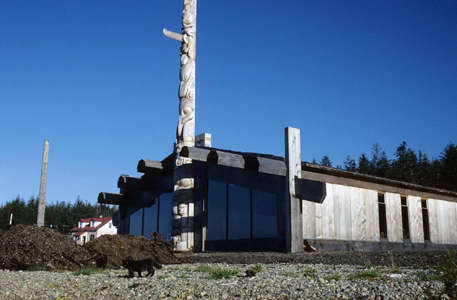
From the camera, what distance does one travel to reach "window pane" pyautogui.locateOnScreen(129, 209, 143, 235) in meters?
20.7

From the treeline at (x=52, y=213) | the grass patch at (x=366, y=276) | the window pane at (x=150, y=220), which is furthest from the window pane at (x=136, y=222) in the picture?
the treeline at (x=52, y=213)

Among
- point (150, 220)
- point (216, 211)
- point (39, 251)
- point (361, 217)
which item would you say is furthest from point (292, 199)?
point (150, 220)

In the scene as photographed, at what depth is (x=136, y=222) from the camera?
69.2 ft

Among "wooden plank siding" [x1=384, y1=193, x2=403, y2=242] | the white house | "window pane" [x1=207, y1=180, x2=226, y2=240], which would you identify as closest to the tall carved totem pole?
"window pane" [x1=207, y1=180, x2=226, y2=240]

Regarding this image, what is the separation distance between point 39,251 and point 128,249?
81.6 inches

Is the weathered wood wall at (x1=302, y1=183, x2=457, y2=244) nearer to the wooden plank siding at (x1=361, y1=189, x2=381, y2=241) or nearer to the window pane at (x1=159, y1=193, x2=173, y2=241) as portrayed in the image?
the wooden plank siding at (x1=361, y1=189, x2=381, y2=241)

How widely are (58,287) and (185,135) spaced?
8555 millimetres

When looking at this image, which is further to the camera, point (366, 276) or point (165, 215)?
point (165, 215)

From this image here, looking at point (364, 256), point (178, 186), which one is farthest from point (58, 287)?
point (178, 186)

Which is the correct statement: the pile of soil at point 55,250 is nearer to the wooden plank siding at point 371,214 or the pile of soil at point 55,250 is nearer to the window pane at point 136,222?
the wooden plank siding at point 371,214

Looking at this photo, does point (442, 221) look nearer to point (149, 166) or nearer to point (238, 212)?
point (238, 212)

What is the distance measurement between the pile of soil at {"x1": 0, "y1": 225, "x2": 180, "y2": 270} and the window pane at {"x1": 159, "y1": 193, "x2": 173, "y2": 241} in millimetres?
6304

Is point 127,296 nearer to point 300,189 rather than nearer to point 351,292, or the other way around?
point 351,292

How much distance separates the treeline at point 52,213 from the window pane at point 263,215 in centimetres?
6978
